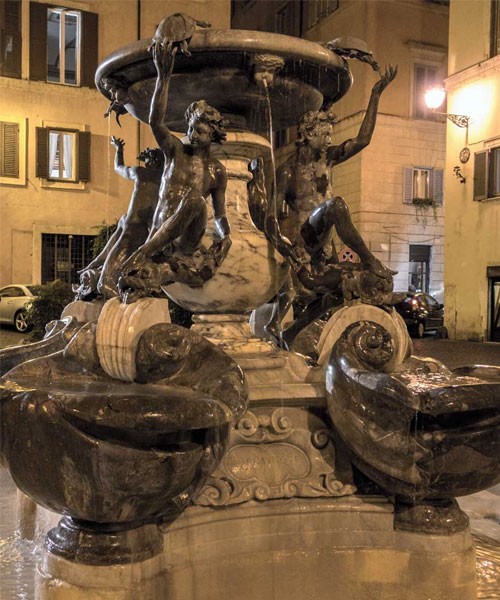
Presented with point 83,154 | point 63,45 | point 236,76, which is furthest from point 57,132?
point 236,76

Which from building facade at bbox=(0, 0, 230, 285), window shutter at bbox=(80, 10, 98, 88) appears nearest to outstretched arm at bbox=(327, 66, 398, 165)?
building facade at bbox=(0, 0, 230, 285)

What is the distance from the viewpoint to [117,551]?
245cm

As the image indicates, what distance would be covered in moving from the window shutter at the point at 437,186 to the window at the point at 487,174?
497 cm

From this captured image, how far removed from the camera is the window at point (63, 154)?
20766 mm

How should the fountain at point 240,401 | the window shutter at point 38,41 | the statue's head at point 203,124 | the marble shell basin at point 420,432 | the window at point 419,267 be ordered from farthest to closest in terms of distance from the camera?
the window at point 419,267, the window shutter at point 38,41, the statue's head at point 203,124, the marble shell basin at point 420,432, the fountain at point 240,401

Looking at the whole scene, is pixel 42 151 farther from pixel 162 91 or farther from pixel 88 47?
pixel 162 91

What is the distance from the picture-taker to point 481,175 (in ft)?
62.4

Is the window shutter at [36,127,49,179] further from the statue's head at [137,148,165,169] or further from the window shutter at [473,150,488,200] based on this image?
the statue's head at [137,148,165,169]

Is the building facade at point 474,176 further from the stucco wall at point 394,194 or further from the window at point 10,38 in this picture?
the window at point 10,38

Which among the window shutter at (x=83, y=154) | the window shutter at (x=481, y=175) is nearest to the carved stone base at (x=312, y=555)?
the window shutter at (x=481, y=175)

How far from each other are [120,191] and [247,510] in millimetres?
18798

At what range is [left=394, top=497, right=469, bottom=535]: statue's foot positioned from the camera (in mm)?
2855

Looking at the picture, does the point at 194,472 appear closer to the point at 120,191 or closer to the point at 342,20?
the point at 120,191

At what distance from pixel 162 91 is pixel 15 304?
1488 cm
